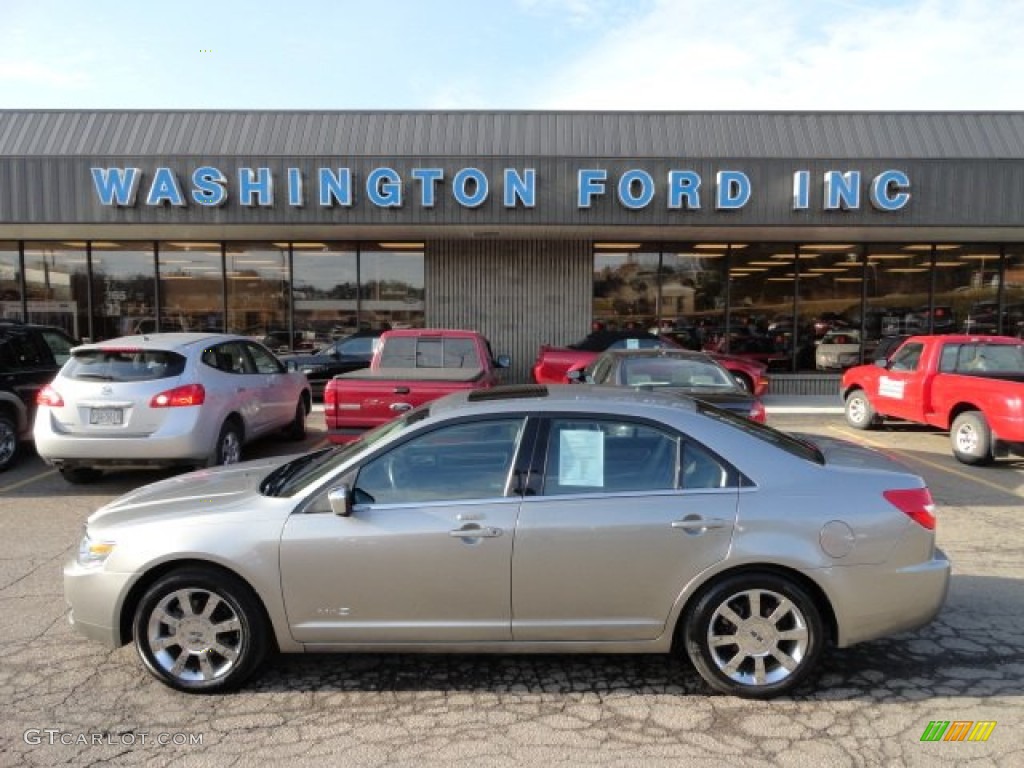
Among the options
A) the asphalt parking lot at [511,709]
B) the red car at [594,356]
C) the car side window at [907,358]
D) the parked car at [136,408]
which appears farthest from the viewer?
the red car at [594,356]

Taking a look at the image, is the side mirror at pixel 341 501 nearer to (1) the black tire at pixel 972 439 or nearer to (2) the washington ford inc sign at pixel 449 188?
(1) the black tire at pixel 972 439

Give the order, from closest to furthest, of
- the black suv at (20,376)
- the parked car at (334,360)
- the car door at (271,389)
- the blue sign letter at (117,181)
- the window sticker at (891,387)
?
the black suv at (20,376)
the car door at (271,389)
the window sticker at (891,387)
the blue sign letter at (117,181)
the parked car at (334,360)

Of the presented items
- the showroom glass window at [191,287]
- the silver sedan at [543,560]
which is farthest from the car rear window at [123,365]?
the showroom glass window at [191,287]

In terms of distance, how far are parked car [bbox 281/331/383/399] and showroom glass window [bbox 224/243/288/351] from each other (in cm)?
265

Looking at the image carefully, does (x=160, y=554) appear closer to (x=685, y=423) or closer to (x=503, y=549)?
(x=503, y=549)

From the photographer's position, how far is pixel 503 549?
3.44 metres

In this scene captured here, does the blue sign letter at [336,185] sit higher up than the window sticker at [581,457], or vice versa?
the blue sign letter at [336,185]

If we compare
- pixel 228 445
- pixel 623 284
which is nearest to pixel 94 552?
pixel 228 445

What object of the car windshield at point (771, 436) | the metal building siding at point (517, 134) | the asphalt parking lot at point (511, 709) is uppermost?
the metal building siding at point (517, 134)

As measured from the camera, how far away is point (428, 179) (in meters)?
13.2

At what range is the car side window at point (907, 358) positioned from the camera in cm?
1025

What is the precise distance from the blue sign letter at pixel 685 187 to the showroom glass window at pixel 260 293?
843cm

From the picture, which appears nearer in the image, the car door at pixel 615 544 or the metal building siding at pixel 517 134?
the car door at pixel 615 544

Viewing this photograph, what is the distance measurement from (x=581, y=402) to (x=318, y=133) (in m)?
14.1
